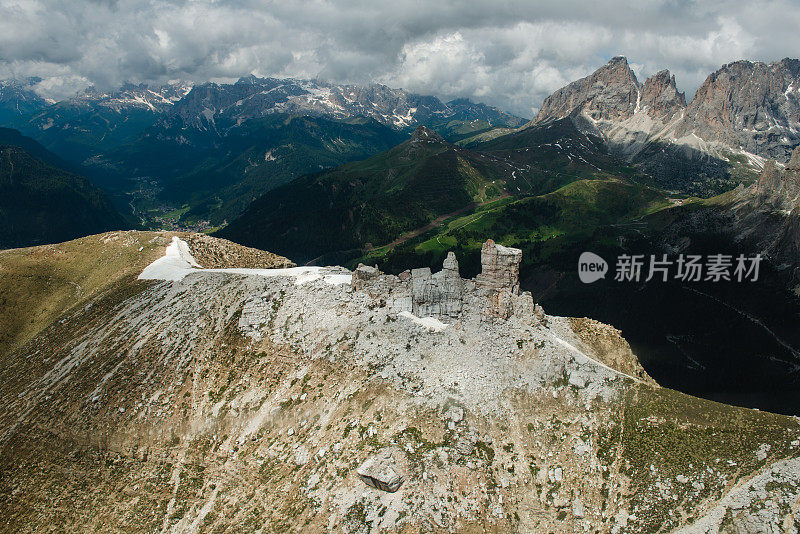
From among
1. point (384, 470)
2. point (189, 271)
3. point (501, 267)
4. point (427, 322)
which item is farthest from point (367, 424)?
point (189, 271)

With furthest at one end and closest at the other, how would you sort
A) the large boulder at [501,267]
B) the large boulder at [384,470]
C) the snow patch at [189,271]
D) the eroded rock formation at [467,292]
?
the snow patch at [189,271] < the large boulder at [501,267] < the eroded rock formation at [467,292] < the large boulder at [384,470]

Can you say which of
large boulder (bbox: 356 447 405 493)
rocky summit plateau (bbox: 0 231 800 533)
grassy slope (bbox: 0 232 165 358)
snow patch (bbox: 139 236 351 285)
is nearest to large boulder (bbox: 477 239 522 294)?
rocky summit plateau (bbox: 0 231 800 533)

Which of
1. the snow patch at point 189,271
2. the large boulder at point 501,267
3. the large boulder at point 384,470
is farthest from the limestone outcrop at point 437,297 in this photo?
the large boulder at point 384,470

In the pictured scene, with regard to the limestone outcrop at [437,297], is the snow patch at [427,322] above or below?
below

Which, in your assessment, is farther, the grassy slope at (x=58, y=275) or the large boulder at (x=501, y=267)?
the grassy slope at (x=58, y=275)

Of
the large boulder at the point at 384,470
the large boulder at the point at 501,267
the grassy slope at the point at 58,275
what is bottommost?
the large boulder at the point at 384,470

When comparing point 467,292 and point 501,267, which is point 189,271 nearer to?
point 467,292

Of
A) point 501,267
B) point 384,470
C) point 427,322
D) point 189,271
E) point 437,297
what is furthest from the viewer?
point 189,271

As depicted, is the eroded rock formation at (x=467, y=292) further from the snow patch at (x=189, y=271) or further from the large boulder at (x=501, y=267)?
the snow patch at (x=189, y=271)

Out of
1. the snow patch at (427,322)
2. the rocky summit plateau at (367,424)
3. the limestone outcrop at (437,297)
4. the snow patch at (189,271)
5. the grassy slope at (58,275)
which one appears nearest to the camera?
the rocky summit plateau at (367,424)

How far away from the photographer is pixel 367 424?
60.0 metres

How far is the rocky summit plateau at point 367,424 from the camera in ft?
166

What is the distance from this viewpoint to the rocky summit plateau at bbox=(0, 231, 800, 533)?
5059cm

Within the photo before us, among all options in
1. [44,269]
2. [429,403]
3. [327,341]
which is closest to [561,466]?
[429,403]
